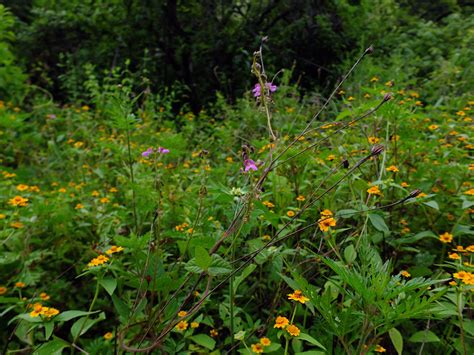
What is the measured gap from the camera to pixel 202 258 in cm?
95

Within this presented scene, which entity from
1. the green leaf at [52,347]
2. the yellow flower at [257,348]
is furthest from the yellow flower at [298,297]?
the green leaf at [52,347]

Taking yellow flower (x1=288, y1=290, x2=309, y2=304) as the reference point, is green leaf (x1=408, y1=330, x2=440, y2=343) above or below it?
below

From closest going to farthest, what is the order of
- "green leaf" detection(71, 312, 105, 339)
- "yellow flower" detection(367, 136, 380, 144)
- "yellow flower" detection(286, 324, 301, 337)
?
"yellow flower" detection(286, 324, 301, 337), "green leaf" detection(71, 312, 105, 339), "yellow flower" detection(367, 136, 380, 144)

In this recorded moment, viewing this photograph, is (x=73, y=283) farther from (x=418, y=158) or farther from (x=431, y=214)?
(x=418, y=158)

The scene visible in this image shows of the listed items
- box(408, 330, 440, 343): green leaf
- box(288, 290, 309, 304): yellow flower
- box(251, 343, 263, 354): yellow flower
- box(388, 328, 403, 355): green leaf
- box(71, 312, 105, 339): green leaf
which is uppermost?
box(288, 290, 309, 304): yellow flower

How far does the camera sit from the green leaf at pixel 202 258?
0.93 meters

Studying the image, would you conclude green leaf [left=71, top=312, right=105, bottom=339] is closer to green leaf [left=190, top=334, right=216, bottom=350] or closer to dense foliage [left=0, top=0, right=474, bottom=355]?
dense foliage [left=0, top=0, right=474, bottom=355]

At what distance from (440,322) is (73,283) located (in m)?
1.34

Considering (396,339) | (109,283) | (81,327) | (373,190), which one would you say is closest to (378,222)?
(373,190)

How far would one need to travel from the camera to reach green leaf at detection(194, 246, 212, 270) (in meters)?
0.93

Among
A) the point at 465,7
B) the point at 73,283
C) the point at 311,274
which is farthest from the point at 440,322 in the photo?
the point at 465,7

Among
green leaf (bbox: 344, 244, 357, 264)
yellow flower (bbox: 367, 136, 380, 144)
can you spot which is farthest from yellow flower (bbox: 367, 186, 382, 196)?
yellow flower (bbox: 367, 136, 380, 144)

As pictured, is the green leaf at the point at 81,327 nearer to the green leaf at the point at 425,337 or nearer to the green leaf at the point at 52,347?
the green leaf at the point at 52,347

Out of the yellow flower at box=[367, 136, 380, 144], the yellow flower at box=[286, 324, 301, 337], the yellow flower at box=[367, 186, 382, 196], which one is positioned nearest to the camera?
the yellow flower at box=[286, 324, 301, 337]
